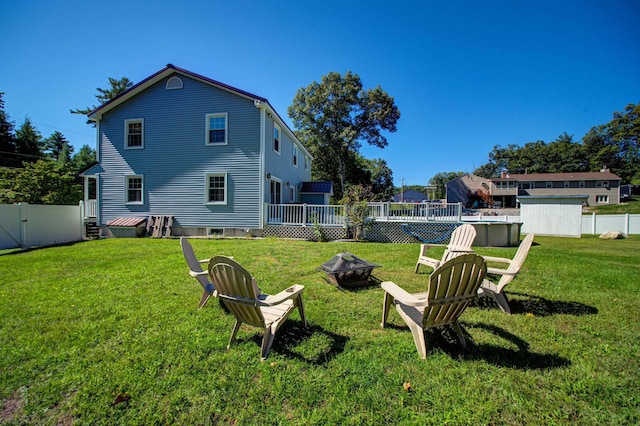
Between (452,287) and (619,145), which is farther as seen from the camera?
(619,145)

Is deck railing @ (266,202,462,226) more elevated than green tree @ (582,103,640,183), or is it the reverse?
green tree @ (582,103,640,183)

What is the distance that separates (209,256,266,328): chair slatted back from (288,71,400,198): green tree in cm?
2642

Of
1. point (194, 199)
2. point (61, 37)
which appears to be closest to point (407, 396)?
point (194, 199)

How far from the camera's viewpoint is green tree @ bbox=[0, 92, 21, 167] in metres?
28.2

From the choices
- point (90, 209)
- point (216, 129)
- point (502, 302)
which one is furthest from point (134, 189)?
point (502, 302)

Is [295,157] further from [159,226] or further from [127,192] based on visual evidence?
[127,192]

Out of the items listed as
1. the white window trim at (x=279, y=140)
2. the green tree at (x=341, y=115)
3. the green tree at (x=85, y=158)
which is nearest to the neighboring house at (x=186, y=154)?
the white window trim at (x=279, y=140)

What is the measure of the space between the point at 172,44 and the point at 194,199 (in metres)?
6.48

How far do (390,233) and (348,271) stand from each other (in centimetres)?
718

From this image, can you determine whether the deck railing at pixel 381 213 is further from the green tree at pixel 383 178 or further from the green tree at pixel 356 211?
the green tree at pixel 383 178

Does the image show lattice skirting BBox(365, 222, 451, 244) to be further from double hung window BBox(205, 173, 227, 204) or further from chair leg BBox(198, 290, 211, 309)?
chair leg BBox(198, 290, 211, 309)

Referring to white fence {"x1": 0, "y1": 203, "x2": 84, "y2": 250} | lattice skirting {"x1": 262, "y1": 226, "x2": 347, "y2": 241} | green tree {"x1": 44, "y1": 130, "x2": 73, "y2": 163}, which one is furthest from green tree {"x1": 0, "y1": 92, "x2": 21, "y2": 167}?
lattice skirting {"x1": 262, "y1": 226, "x2": 347, "y2": 241}

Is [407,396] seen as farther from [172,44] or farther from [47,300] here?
[172,44]

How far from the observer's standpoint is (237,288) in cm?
248
